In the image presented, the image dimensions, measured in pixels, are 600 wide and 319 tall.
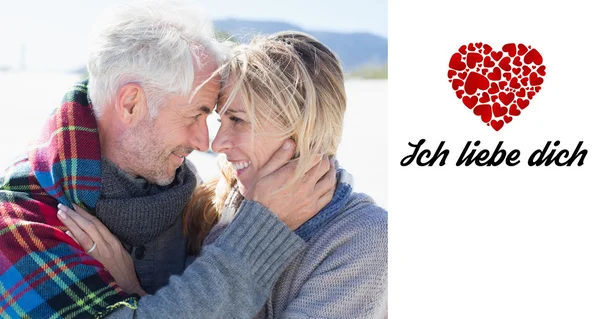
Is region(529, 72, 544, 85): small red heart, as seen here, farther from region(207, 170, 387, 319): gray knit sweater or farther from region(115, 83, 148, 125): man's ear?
region(115, 83, 148, 125): man's ear

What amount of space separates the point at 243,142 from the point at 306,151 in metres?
0.20

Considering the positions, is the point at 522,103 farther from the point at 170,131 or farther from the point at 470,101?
the point at 170,131

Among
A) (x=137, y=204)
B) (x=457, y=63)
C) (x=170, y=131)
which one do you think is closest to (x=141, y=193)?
(x=137, y=204)

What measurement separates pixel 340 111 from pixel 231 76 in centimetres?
36

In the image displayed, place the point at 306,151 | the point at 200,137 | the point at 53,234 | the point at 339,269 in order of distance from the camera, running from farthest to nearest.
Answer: the point at 200,137
the point at 306,151
the point at 339,269
the point at 53,234

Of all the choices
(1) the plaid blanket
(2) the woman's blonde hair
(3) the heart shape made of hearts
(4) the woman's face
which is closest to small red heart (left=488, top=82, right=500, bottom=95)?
(3) the heart shape made of hearts

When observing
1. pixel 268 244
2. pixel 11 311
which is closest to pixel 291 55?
pixel 268 244

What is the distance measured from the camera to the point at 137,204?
90.7 inches

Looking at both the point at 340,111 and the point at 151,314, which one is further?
the point at 340,111

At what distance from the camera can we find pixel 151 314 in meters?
1.95

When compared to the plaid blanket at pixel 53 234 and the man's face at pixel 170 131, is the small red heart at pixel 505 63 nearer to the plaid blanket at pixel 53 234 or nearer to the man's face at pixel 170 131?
the man's face at pixel 170 131

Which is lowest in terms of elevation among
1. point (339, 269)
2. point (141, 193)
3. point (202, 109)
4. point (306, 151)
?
point (339, 269)

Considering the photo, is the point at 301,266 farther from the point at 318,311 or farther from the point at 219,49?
the point at 219,49

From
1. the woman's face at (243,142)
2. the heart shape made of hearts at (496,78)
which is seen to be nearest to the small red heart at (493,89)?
the heart shape made of hearts at (496,78)
